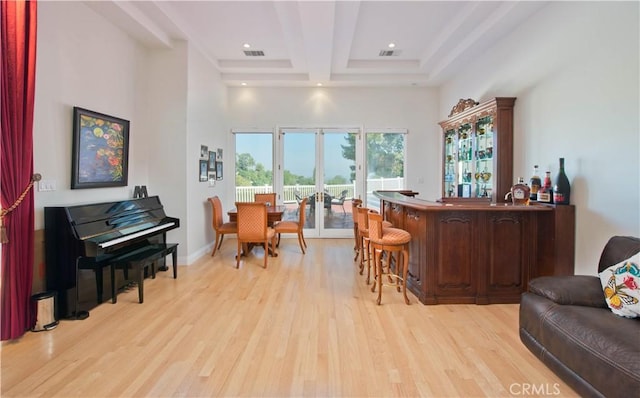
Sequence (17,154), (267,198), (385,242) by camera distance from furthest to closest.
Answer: (267,198) → (385,242) → (17,154)

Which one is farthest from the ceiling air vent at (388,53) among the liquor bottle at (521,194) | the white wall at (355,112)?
the liquor bottle at (521,194)

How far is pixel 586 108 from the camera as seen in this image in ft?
10.6

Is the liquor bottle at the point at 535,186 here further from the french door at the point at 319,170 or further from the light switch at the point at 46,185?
the light switch at the point at 46,185

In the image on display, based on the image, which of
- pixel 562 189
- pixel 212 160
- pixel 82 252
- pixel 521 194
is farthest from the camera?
pixel 212 160

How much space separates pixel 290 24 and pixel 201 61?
6.13ft

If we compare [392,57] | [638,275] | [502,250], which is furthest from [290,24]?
[638,275]

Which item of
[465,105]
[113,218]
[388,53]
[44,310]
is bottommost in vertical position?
[44,310]

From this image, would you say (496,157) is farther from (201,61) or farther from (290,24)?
(201,61)

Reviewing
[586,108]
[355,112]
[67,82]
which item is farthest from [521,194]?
[67,82]

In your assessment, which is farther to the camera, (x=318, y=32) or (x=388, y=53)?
(x=388, y=53)

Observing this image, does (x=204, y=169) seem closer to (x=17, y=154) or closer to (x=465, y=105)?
(x=17, y=154)

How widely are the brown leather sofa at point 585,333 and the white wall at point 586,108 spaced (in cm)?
73

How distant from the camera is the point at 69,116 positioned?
3447mm

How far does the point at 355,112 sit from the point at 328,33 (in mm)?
2836
